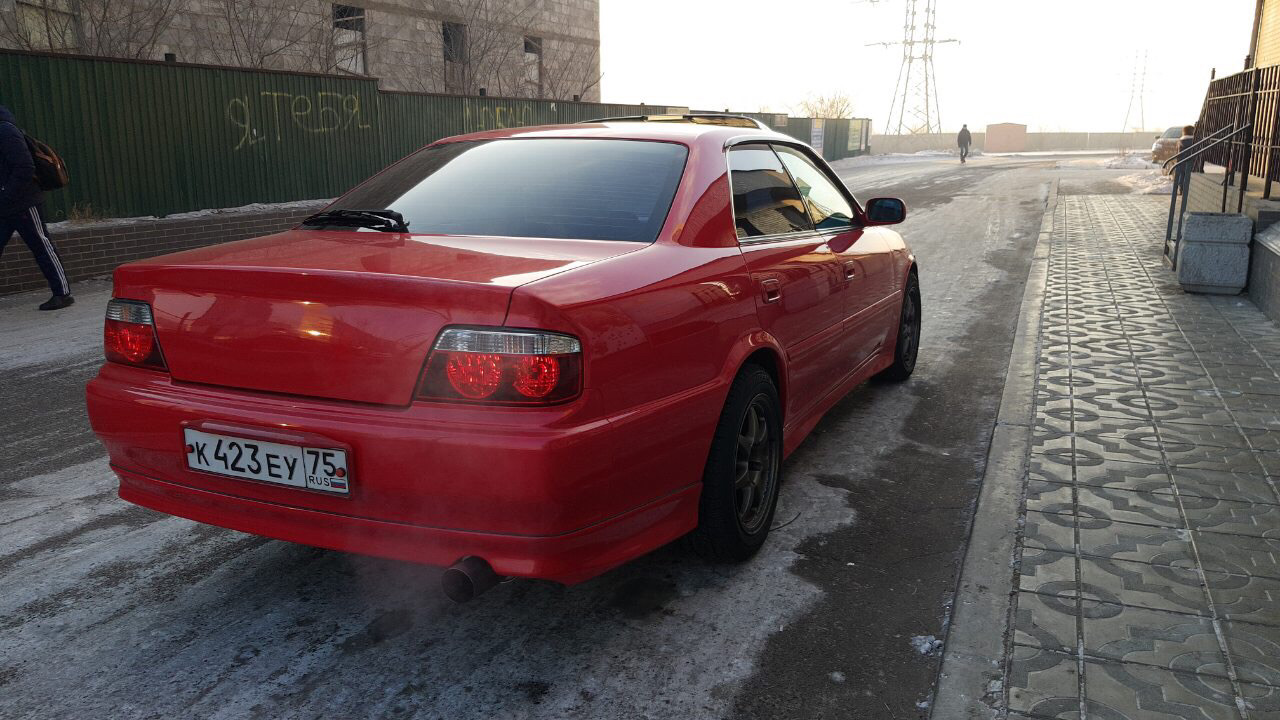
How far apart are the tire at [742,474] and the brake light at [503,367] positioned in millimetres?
846

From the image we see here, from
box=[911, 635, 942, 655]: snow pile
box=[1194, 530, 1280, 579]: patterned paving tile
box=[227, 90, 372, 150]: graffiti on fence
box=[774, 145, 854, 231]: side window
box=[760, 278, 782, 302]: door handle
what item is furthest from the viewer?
box=[227, 90, 372, 150]: graffiti on fence

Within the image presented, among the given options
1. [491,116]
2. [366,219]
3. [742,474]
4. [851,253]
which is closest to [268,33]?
[491,116]

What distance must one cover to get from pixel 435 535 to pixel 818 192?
296 cm

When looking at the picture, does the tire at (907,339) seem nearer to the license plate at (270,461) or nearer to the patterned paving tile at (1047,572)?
the patterned paving tile at (1047,572)

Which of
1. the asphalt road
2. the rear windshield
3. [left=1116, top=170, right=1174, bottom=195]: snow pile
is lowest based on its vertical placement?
the asphalt road

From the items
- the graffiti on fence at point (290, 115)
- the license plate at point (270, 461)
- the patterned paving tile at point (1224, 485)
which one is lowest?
the patterned paving tile at point (1224, 485)

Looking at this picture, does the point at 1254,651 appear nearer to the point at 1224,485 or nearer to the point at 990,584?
the point at 990,584

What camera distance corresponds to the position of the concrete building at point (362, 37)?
16.0m

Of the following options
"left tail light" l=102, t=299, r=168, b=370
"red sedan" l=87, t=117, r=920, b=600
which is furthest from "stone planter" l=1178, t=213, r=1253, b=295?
"left tail light" l=102, t=299, r=168, b=370

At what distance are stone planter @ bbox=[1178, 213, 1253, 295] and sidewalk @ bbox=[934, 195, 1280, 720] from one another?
61.4 inches

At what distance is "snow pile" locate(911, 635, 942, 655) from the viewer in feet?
9.86

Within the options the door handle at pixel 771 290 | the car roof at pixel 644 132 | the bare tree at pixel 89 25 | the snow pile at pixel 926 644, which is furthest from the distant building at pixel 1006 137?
the snow pile at pixel 926 644

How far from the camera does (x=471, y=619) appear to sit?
3213 mm

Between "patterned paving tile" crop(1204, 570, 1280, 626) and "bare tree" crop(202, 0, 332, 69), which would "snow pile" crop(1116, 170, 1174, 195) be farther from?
"patterned paving tile" crop(1204, 570, 1280, 626)
